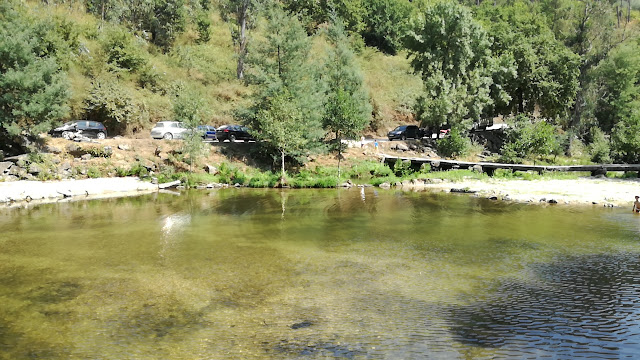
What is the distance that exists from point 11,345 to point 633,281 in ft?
59.7

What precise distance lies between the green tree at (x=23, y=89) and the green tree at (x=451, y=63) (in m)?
37.6

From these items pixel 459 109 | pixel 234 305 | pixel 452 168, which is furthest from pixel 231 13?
pixel 234 305

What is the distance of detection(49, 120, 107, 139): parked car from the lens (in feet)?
142

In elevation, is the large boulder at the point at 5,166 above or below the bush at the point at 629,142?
below

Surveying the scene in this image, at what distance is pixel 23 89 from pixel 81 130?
778cm

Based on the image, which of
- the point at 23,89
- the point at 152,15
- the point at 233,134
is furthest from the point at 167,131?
the point at 152,15

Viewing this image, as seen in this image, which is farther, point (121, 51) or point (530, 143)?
point (121, 51)

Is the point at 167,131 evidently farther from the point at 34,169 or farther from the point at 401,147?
the point at 401,147

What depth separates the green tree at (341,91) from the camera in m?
46.0

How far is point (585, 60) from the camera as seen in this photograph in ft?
201

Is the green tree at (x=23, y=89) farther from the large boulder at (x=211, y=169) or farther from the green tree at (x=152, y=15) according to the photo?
the green tree at (x=152, y=15)

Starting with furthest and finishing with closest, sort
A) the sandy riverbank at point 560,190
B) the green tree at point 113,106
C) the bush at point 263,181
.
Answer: the green tree at point 113,106 → the bush at point 263,181 → the sandy riverbank at point 560,190

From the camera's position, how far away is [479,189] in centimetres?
3606

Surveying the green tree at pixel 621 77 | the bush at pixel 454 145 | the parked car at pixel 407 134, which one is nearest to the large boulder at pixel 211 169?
the parked car at pixel 407 134
